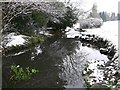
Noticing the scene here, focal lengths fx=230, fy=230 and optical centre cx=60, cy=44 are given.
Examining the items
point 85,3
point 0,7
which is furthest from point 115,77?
point 85,3

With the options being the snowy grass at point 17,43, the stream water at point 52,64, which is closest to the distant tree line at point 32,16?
the snowy grass at point 17,43

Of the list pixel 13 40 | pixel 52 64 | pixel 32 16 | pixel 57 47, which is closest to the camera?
pixel 52 64

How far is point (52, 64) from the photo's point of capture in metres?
9.17

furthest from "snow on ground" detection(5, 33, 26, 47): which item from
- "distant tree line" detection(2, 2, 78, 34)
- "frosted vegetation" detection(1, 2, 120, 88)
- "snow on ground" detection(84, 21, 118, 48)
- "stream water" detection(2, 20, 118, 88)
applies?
"snow on ground" detection(84, 21, 118, 48)

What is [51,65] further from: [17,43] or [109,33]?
[109,33]

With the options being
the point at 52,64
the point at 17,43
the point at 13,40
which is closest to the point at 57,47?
the point at 17,43

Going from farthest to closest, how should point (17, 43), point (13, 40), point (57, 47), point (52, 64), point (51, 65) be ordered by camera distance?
point (57, 47) < point (13, 40) < point (17, 43) < point (52, 64) < point (51, 65)

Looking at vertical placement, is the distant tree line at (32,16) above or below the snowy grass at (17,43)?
above

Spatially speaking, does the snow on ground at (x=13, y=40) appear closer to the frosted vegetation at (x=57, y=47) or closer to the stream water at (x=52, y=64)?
the frosted vegetation at (x=57, y=47)

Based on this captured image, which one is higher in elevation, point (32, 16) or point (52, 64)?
point (32, 16)

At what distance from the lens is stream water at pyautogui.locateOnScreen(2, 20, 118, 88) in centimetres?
707

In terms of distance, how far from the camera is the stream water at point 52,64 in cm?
707

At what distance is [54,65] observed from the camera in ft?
29.6

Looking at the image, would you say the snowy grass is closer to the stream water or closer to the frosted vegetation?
the frosted vegetation
